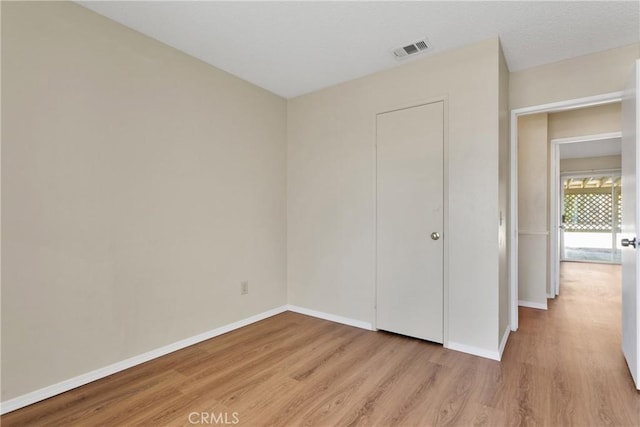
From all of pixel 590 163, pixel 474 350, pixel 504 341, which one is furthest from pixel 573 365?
pixel 590 163

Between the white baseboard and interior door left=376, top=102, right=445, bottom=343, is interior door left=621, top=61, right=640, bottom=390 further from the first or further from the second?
the white baseboard

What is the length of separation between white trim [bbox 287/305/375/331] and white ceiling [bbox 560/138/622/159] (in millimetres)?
5357

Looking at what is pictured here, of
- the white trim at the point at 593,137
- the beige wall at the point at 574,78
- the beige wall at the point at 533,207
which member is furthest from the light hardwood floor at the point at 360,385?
the white trim at the point at 593,137

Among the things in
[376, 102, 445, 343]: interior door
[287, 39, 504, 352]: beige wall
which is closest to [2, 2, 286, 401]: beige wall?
[287, 39, 504, 352]: beige wall

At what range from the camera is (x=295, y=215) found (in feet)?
12.1

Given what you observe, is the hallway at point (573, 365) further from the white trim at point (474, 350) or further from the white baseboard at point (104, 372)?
the white baseboard at point (104, 372)

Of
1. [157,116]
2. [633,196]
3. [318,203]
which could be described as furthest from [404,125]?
[157,116]

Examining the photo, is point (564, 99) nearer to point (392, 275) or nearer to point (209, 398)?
point (392, 275)

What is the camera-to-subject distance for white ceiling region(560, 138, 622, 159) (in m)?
5.75

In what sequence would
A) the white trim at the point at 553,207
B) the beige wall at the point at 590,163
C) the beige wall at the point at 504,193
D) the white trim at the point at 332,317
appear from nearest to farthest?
1. the beige wall at the point at 504,193
2. the white trim at the point at 332,317
3. the white trim at the point at 553,207
4. the beige wall at the point at 590,163

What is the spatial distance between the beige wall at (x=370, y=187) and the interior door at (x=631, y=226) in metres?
0.79

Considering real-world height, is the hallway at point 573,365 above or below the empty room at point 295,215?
below

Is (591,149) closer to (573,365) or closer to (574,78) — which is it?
(574,78)

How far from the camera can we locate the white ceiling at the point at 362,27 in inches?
81.4
